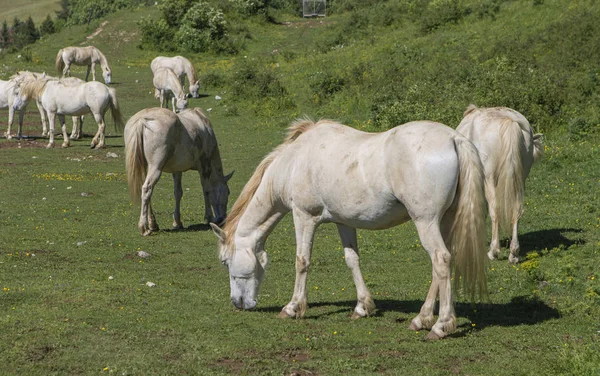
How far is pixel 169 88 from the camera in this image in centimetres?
3212

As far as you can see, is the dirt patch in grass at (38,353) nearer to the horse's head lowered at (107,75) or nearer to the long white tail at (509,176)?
the long white tail at (509,176)

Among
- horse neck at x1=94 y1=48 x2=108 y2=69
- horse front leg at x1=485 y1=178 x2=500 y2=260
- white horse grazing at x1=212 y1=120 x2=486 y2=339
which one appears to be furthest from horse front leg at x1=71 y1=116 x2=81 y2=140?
white horse grazing at x1=212 y1=120 x2=486 y2=339

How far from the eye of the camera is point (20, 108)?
1088 inches

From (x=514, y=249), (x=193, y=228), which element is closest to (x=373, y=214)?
(x=514, y=249)

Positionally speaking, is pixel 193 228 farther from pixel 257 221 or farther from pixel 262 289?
pixel 257 221

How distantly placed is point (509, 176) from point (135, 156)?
6.86 m

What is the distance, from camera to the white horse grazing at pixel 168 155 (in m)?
14.5

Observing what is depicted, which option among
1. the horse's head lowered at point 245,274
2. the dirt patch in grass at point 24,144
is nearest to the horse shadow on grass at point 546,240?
the horse's head lowered at point 245,274

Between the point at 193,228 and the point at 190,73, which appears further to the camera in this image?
the point at 190,73

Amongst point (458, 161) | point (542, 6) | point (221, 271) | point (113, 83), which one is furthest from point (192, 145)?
point (113, 83)

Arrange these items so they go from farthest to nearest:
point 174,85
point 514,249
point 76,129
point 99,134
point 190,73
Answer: point 190,73, point 174,85, point 76,129, point 99,134, point 514,249

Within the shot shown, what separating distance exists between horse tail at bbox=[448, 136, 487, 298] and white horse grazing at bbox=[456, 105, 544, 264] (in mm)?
3990

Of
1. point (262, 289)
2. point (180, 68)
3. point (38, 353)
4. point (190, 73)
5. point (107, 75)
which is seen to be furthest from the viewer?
point (107, 75)

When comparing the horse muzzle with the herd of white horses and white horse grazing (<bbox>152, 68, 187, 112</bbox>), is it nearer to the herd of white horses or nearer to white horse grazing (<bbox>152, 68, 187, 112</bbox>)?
the herd of white horses
